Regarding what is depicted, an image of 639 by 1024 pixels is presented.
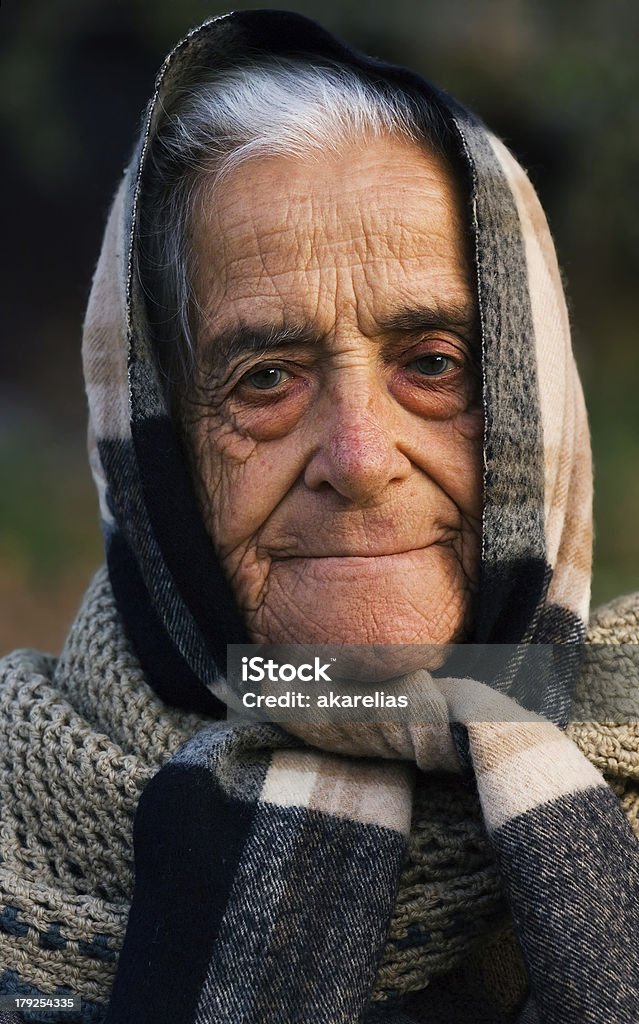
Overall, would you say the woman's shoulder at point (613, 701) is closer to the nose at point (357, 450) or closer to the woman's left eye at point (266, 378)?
the nose at point (357, 450)

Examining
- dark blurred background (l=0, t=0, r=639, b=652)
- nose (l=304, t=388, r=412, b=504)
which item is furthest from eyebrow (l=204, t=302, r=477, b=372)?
dark blurred background (l=0, t=0, r=639, b=652)

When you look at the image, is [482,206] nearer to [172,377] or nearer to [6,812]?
[172,377]

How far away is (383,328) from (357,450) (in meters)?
0.23

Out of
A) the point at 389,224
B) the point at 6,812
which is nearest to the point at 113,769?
the point at 6,812

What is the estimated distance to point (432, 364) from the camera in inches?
73.8

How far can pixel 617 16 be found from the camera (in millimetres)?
6902

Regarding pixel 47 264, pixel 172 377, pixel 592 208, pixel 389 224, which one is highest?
pixel 389 224

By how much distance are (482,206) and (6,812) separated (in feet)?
4.39

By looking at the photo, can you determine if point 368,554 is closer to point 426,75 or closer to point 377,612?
point 377,612

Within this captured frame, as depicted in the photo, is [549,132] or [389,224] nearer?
[389,224]

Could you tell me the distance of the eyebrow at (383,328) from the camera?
1.84 metres

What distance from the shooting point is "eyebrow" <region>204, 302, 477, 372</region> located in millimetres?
1840

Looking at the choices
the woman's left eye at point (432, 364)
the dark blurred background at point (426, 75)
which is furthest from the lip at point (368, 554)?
the dark blurred background at point (426, 75)

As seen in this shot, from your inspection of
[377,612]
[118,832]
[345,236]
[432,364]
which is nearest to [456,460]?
[432,364]
